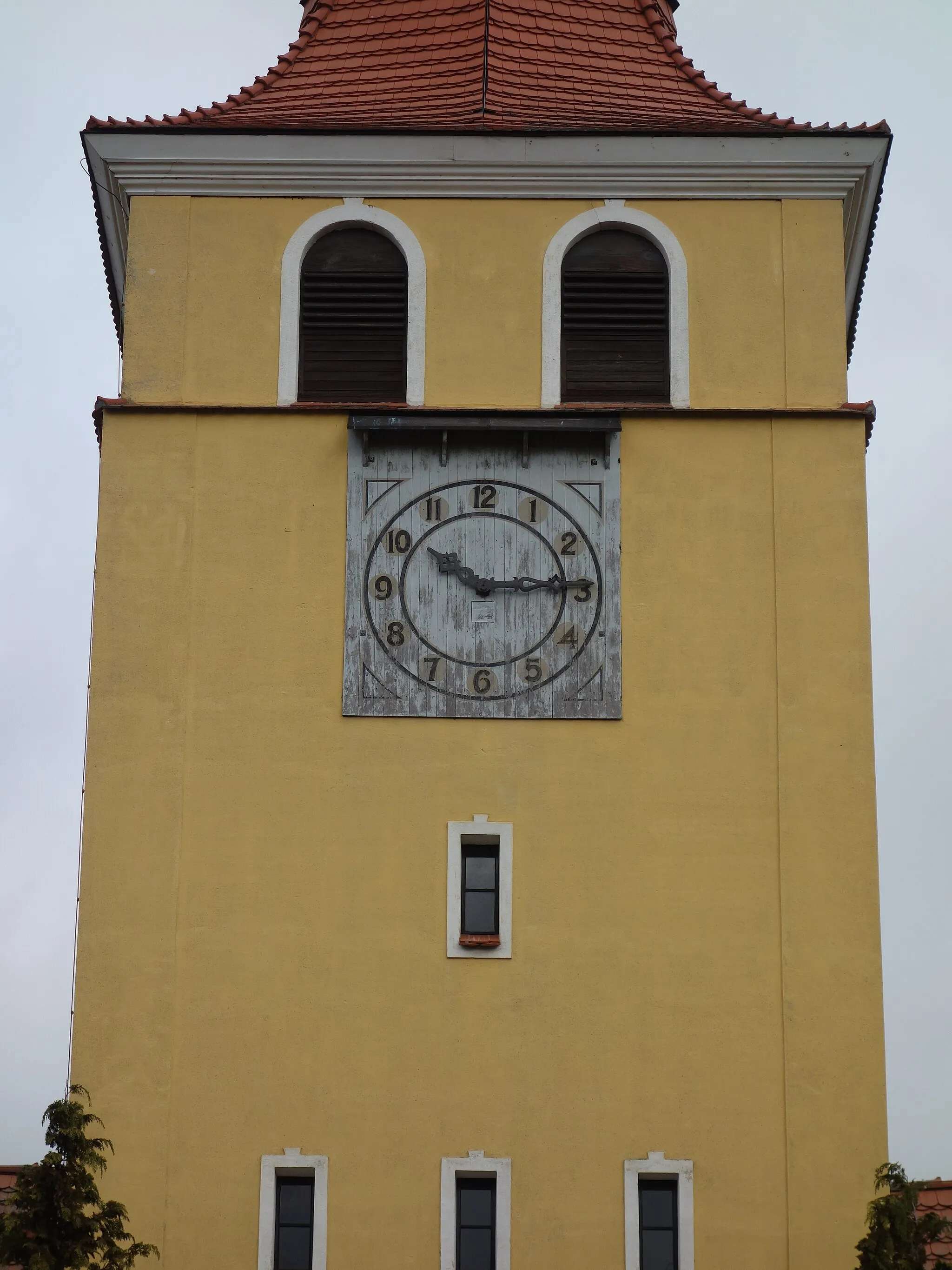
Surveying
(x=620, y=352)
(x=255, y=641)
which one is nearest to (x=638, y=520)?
(x=620, y=352)

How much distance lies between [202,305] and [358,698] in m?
3.36

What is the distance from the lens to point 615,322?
71.2ft

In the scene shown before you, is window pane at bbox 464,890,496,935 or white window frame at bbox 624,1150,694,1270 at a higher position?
window pane at bbox 464,890,496,935

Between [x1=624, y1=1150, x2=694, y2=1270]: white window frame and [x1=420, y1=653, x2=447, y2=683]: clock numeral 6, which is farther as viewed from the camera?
[x1=420, y1=653, x2=447, y2=683]: clock numeral 6

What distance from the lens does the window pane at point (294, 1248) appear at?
62.9ft

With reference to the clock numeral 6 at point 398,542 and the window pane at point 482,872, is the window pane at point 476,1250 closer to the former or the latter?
the window pane at point 482,872

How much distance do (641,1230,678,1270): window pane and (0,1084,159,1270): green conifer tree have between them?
11.3 ft

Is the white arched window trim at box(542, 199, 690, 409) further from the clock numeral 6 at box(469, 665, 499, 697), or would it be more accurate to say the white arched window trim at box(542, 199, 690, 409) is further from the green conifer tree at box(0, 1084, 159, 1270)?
the green conifer tree at box(0, 1084, 159, 1270)

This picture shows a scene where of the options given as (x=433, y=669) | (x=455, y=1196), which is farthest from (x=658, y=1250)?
(x=433, y=669)

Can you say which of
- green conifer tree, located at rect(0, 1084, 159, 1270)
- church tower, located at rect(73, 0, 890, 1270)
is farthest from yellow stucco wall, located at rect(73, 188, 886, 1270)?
green conifer tree, located at rect(0, 1084, 159, 1270)

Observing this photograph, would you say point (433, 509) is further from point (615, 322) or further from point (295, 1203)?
point (295, 1203)

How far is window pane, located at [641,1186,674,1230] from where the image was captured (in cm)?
1931

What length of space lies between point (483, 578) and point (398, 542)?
0.66m

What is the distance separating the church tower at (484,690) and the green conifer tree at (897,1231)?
4.95ft
